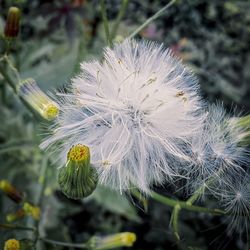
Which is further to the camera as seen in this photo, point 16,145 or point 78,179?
point 16,145

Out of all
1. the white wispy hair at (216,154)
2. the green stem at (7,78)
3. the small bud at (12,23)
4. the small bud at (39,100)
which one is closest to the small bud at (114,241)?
the white wispy hair at (216,154)

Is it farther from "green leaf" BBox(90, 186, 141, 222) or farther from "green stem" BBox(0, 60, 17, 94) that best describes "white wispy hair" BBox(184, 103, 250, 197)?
"green leaf" BBox(90, 186, 141, 222)

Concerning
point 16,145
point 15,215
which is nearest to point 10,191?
point 15,215

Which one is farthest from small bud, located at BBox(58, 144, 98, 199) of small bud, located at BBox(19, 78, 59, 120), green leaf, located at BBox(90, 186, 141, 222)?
green leaf, located at BBox(90, 186, 141, 222)

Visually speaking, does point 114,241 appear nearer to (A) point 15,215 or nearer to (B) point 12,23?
(A) point 15,215

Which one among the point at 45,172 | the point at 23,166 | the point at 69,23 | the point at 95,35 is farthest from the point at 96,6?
the point at 45,172

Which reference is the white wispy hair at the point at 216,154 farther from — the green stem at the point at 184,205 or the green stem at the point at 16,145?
the green stem at the point at 16,145
